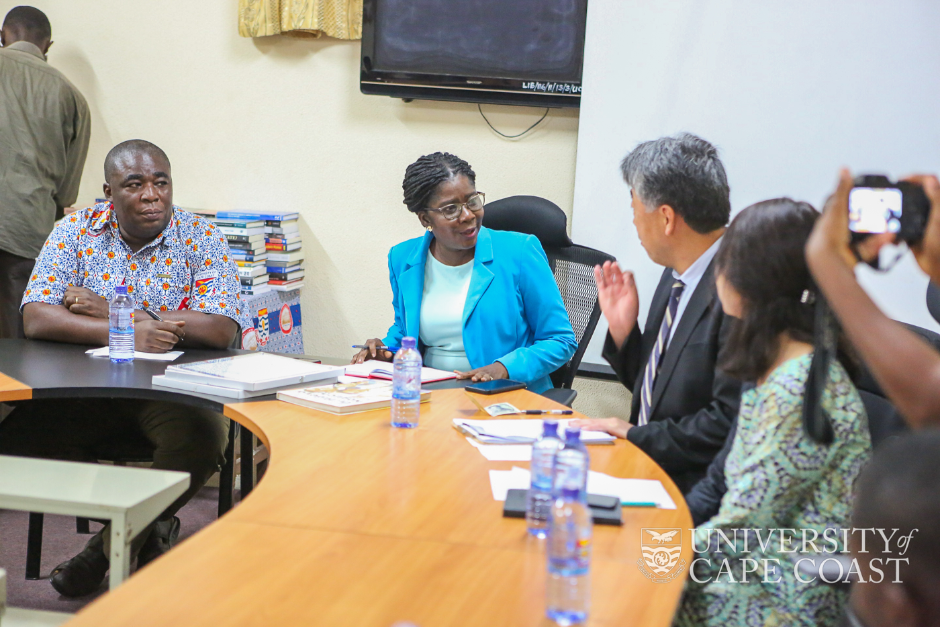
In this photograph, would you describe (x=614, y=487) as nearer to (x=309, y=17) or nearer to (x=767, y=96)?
(x=767, y=96)

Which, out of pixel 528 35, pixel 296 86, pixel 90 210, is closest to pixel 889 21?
pixel 528 35

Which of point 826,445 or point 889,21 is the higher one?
point 889,21

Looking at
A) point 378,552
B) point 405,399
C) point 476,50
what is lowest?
point 378,552

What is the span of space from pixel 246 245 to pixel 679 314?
7.31ft

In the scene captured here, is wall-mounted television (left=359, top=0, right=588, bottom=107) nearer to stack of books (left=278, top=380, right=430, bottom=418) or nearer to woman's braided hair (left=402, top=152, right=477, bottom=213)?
woman's braided hair (left=402, top=152, right=477, bottom=213)

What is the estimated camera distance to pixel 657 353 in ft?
7.04

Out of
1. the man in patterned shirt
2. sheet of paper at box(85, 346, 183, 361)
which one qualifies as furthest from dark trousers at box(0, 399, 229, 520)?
sheet of paper at box(85, 346, 183, 361)

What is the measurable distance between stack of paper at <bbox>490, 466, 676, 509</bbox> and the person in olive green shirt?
298 cm

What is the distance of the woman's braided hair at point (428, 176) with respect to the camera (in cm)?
278

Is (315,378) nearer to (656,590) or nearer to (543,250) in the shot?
(543,250)

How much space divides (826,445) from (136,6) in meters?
3.91

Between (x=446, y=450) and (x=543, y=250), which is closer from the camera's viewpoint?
(x=446, y=450)

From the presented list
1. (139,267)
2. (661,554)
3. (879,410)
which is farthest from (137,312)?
(879,410)

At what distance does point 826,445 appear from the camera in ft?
4.52
